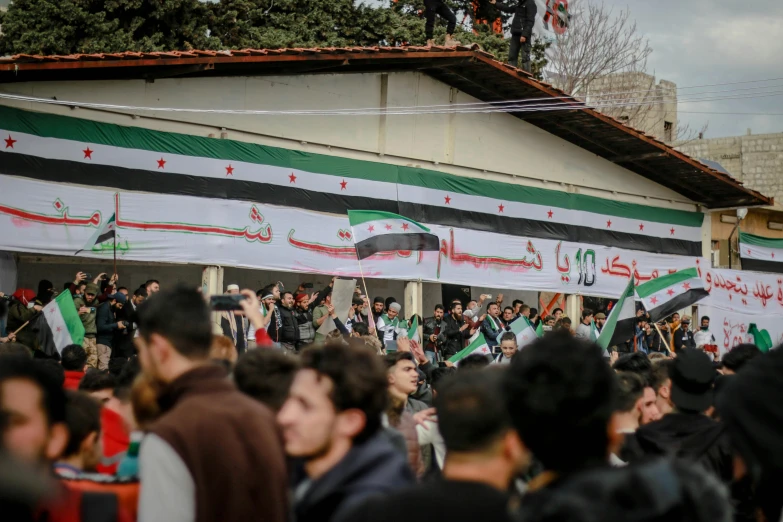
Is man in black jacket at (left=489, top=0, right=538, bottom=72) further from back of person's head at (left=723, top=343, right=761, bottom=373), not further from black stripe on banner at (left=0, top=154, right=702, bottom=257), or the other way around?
back of person's head at (left=723, top=343, right=761, bottom=373)

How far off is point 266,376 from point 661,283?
10476mm

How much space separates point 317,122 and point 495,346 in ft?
17.0

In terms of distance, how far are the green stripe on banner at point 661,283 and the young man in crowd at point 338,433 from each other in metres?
10.5

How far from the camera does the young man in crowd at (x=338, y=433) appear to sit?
2812 mm

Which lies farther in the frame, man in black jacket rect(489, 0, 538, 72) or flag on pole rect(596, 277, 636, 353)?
man in black jacket rect(489, 0, 538, 72)

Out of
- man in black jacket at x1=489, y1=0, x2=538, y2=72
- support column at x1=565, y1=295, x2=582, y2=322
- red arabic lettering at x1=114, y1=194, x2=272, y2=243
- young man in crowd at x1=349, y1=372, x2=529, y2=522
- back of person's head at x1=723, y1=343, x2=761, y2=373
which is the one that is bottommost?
support column at x1=565, y1=295, x2=582, y2=322

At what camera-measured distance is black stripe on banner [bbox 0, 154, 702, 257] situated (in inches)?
531

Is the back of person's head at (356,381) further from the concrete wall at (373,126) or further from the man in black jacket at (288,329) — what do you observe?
the concrete wall at (373,126)

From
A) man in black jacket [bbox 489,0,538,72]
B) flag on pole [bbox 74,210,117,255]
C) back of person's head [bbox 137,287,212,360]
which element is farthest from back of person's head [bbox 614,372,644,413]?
man in black jacket [bbox 489,0,538,72]

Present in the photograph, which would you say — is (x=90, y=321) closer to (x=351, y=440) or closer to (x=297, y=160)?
(x=297, y=160)

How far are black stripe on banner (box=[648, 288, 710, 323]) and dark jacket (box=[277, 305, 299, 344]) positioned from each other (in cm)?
500

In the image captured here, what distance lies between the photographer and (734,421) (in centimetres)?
227

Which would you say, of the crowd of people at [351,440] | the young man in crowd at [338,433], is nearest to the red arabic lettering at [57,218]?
the crowd of people at [351,440]

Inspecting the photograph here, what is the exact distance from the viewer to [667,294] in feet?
43.9
